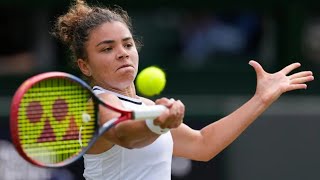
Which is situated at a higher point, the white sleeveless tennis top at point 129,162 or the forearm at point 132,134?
the forearm at point 132,134

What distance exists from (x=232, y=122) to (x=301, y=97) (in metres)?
3.67

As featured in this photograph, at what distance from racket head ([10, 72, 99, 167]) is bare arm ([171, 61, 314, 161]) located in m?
0.81

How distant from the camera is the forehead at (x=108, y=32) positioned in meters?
3.92

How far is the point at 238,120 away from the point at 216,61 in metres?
5.18

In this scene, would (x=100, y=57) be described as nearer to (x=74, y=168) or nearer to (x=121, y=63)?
(x=121, y=63)

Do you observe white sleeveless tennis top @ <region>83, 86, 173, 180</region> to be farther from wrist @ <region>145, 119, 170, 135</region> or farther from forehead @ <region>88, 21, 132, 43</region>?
wrist @ <region>145, 119, 170, 135</region>

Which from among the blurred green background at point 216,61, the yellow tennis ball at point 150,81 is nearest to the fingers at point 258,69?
the yellow tennis ball at point 150,81

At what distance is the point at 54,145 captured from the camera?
11.8 ft

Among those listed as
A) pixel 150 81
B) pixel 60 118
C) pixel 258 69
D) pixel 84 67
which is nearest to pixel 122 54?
pixel 150 81

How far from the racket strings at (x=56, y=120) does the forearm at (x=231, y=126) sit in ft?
2.79

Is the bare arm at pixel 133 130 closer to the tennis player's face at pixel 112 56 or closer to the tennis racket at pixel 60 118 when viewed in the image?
the tennis racket at pixel 60 118

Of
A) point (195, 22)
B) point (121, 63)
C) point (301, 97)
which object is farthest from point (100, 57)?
point (195, 22)

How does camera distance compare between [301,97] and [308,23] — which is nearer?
[301,97]

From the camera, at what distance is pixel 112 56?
3.88 metres
